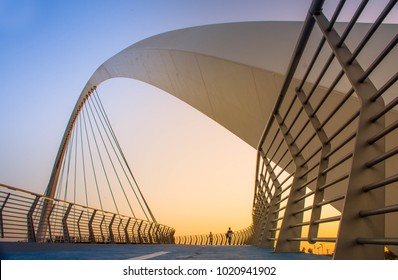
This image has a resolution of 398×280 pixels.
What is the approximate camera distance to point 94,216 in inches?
338

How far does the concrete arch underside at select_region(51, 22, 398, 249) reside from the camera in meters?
5.54

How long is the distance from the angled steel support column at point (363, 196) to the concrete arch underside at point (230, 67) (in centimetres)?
158

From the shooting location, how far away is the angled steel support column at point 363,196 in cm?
160

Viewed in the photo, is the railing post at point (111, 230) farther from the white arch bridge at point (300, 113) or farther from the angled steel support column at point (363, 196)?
the angled steel support column at point (363, 196)

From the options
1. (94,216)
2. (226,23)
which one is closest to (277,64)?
(226,23)

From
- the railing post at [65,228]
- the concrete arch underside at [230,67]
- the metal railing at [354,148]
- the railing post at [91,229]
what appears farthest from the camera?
the railing post at [91,229]

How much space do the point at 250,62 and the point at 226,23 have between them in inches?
111

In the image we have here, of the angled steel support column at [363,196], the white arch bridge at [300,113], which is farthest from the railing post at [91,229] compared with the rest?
the angled steel support column at [363,196]

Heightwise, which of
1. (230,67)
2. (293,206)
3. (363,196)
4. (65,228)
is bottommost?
(65,228)

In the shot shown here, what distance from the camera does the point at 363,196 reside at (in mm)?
1626

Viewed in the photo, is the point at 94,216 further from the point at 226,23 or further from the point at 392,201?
the point at 392,201

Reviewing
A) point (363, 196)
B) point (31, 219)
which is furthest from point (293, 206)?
point (31, 219)

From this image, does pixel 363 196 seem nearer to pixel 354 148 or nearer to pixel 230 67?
pixel 354 148

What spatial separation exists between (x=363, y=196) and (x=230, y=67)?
5508 mm
